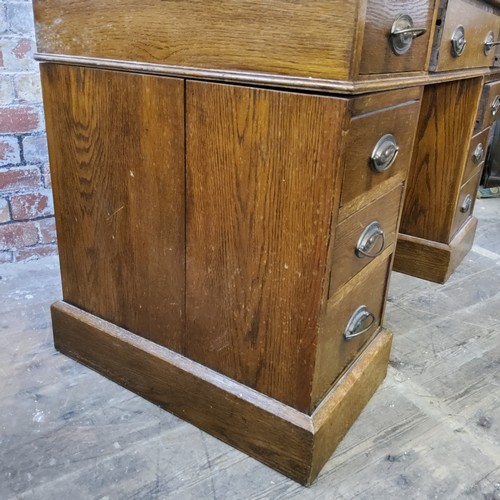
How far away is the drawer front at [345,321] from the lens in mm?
891

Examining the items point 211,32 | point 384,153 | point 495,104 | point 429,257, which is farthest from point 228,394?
point 495,104

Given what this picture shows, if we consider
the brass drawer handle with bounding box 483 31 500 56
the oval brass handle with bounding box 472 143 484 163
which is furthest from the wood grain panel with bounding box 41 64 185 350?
the oval brass handle with bounding box 472 143 484 163

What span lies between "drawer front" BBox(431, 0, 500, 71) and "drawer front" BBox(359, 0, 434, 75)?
168 millimetres

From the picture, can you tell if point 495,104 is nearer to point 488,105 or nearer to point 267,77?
point 488,105

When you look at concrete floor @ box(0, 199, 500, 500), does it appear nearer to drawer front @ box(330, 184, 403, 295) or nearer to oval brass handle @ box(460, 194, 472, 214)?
drawer front @ box(330, 184, 403, 295)

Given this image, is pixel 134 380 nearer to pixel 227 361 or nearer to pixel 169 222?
pixel 227 361

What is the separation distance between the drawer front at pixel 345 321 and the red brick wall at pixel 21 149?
109 centimetres

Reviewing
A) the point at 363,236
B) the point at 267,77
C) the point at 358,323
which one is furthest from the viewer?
the point at 358,323

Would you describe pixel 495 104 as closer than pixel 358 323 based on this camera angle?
No

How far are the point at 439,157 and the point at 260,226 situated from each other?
1.00m

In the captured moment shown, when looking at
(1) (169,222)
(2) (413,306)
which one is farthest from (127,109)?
(2) (413,306)

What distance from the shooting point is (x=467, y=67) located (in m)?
1.28

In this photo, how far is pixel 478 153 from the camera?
1.74m

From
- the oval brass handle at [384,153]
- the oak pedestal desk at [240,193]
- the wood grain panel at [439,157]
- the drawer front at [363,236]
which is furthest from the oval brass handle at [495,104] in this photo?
the oval brass handle at [384,153]
